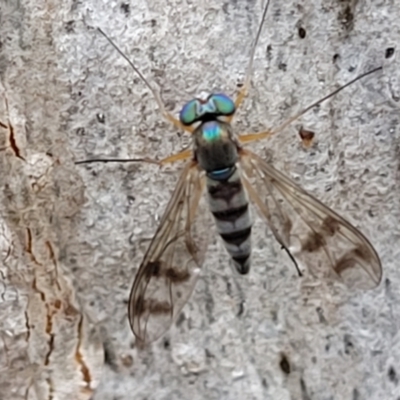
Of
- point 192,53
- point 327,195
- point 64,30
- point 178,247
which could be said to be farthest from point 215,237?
point 64,30

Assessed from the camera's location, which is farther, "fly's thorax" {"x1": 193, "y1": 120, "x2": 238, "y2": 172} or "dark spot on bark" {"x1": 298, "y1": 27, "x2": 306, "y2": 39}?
"fly's thorax" {"x1": 193, "y1": 120, "x2": 238, "y2": 172}

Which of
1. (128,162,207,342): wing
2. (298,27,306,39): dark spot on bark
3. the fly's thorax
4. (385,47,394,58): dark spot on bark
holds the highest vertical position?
(298,27,306,39): dark spot on bark

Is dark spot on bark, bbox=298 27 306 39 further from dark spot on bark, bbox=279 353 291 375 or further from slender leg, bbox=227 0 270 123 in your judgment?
dark spot on bark, bbox=279 353 291 375

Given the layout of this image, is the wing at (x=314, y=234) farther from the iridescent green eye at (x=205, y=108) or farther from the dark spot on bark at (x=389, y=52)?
the dark spot on bark at (x=389, y=52)

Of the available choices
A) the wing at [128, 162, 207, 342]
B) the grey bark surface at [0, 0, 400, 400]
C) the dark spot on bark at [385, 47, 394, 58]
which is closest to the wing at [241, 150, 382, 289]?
the grey bark surface at [0, 0, 400, 400]

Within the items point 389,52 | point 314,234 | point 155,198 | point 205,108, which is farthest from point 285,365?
point 389,52

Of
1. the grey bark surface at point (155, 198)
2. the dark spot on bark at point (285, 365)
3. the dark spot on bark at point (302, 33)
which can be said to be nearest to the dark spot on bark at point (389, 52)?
the grey bark surface at point (155, 198)
